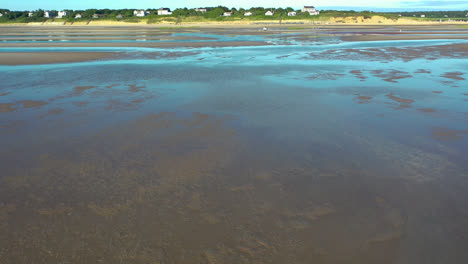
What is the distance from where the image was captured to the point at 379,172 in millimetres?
4895

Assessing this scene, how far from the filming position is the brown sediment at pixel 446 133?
20.5 feet

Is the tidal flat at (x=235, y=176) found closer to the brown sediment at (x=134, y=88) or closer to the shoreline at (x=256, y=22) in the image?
the brown sediment at (x=134, y=88)

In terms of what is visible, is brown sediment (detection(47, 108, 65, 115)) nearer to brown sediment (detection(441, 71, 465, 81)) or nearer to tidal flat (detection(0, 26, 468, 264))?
tidal flat (detection(0, 26, 468, 264))

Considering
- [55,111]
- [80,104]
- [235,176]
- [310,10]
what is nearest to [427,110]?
[235,176]

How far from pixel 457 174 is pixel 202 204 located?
4.26 m

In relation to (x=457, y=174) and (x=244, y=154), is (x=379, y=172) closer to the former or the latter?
(x=457, y=174)

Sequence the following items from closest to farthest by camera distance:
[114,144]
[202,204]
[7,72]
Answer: [202,204]
[114,144]
[7,72]

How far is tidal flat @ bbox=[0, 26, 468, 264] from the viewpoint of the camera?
336 cm

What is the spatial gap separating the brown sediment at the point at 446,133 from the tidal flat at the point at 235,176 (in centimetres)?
6

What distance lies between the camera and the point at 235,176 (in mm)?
4840

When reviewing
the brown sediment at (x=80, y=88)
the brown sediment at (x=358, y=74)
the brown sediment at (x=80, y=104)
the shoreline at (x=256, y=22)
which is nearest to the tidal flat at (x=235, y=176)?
the brown sediment at (x=80, y=104)

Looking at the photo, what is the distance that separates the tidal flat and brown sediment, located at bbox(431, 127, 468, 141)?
2.5 inches

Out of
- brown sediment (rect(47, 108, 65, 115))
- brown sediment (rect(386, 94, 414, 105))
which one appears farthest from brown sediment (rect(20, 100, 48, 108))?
brown sediment (rect(386, 94, 414, 105))

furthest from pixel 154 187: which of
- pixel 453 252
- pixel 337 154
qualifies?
pixel 453 252
